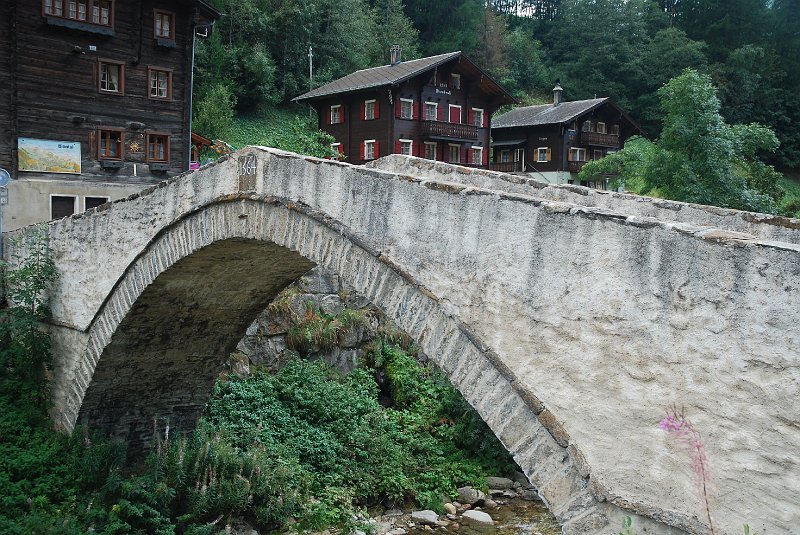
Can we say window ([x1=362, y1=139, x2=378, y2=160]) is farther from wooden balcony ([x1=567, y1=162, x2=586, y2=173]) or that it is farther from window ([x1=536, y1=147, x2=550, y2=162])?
wooden balcony ([x1=567, y1=162, x2=586, y2=173])

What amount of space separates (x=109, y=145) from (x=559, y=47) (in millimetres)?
35765

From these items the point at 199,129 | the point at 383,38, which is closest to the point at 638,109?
the point at 383,38

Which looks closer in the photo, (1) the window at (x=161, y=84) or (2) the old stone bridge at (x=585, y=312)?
(2) the old stone bridge at (x=585, y=312)

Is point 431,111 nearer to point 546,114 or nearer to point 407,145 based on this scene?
point 407,145

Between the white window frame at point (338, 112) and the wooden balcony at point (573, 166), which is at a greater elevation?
the white window frame at point (338, 112)

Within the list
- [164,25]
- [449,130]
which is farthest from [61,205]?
[449,130]

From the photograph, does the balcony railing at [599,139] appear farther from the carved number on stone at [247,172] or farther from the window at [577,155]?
the carved number on stone at [247,172]

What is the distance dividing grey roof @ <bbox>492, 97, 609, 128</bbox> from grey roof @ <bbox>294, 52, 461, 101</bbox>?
760 cm

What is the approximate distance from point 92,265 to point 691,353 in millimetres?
8316

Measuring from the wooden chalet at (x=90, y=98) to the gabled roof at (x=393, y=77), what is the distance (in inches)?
288

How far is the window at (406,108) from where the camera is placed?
24.6 m

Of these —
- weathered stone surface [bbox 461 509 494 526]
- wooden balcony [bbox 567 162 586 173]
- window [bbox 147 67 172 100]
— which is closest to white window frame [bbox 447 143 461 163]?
wooden balcony [bbox 567 162 586 173]

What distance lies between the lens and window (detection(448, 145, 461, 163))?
87.6 ft

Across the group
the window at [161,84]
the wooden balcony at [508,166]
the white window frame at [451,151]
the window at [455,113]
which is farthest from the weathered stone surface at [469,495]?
the wooden balcony at [508,166]
